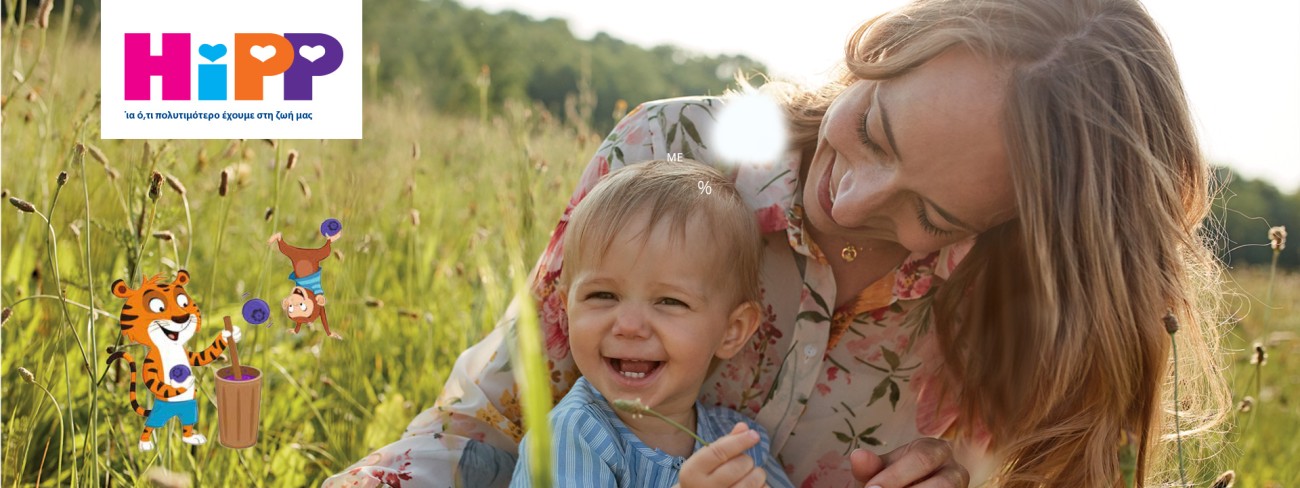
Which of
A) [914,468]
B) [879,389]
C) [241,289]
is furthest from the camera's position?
[241,289]

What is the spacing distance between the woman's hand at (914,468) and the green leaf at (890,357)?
0.35 meters

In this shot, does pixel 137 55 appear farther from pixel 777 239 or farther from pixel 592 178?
pixel 777 239

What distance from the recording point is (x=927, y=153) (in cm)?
159

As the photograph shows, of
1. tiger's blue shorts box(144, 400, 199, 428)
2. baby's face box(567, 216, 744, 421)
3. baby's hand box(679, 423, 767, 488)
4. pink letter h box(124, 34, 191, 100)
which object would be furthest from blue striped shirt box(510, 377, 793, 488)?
pink letter h box(124, 34, 191, 100)

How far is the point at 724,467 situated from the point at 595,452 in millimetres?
359

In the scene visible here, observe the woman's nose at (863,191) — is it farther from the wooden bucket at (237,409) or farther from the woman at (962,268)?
the wooden bucket at (237,409)

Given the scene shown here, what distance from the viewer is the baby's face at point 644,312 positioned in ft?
5.85

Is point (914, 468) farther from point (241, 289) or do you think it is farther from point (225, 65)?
point (241, 289)

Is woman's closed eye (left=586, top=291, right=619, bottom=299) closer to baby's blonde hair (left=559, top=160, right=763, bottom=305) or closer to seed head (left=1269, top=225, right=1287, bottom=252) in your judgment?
baby's blonde hair (left=559, top=160, right=763, bottom=305)

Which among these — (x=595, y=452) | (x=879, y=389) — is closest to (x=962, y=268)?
(x=879, y=389)

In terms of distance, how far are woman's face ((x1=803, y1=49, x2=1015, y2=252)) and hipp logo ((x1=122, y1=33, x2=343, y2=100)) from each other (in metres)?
1.00

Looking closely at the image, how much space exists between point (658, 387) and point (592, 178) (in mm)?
Answer: 551

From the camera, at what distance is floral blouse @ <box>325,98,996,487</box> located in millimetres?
2027

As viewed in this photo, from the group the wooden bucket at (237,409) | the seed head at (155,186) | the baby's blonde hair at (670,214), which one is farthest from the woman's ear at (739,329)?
the seed head at (155,186)
